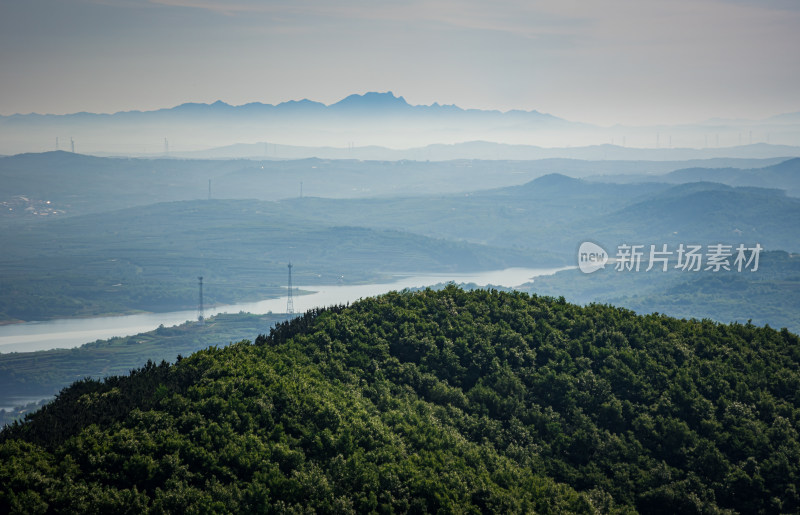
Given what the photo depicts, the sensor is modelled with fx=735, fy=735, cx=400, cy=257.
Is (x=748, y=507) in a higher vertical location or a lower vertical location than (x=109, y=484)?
lower

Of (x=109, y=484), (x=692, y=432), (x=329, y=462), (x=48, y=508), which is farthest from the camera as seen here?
(x=692, y=432)

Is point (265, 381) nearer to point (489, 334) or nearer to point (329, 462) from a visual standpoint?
point (329, 462)

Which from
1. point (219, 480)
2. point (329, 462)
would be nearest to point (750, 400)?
point (329, 462)

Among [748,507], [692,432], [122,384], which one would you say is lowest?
[748,507]

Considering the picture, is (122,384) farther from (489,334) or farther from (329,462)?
(489,334)

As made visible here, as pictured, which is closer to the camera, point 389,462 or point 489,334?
point 389,462

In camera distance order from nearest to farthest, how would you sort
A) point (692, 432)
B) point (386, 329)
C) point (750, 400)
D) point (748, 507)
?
point (748, 507)
point (692, 432)
point (750, 400)
point (386, 329)
